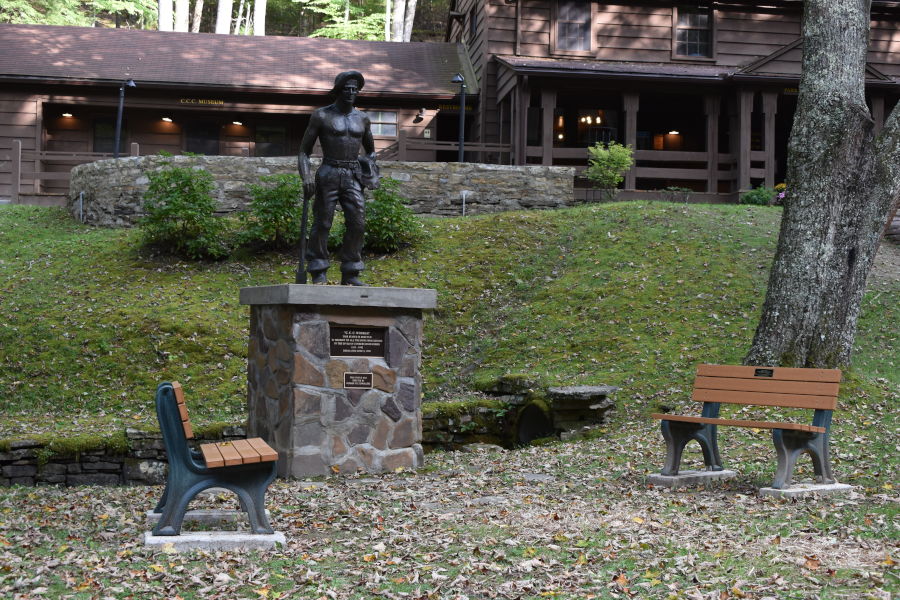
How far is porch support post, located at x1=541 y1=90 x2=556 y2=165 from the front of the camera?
72.2 ft

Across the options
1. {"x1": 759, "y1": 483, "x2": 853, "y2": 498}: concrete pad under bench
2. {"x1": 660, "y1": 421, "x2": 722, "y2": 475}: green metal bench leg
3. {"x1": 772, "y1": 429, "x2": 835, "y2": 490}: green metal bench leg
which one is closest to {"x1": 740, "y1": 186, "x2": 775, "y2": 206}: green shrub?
{"x1": 660, "y1": 421, "x2": 722, "y2": 475}: green metal bench leg

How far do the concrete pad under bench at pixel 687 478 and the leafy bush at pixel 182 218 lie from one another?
10.4m

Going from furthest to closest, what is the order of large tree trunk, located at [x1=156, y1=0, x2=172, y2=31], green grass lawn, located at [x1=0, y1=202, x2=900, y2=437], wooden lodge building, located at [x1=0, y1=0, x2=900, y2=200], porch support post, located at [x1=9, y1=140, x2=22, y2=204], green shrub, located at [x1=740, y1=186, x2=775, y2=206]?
large tree trunk, located at [x1=156, y1=0, x2=172, y2=31] → wooden lodge building, located at [x1=0, y1=0, x2=900, y2=200] → green shrub, located at [x1=740, y1=186, x2=775, y2=206] → porch support post, located at [x1=9, y1=140, x2=22, y2=204] → green grass lawn, located at [x1=0, y1=202, x2=900, y2=437]

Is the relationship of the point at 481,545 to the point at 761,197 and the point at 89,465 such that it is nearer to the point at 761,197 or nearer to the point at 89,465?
the point at 89,465

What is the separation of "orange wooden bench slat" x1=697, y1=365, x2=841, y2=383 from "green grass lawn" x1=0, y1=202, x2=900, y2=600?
0.84 meters

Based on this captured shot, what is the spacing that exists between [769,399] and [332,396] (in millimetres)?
3603

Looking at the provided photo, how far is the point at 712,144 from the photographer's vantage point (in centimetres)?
2247

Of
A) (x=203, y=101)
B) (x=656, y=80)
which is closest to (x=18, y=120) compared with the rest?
(x=203, y=101)

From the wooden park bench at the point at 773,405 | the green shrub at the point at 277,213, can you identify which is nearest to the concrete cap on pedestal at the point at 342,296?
the wooden park bench at the point at 773,405

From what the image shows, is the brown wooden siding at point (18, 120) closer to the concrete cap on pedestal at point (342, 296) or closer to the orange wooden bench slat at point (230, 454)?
the concrete cap on pedestal at point (342, 296)

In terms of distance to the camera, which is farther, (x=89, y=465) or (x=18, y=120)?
(x=18, y=120)

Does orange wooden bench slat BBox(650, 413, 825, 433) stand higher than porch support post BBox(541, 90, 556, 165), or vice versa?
porch support post BBox(541, 90, 556, 165)

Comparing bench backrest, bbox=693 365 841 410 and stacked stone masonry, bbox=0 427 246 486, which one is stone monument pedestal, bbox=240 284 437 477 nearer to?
stacked stone masonry, bbox=0 427 246 486

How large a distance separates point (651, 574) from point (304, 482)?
3700mm
